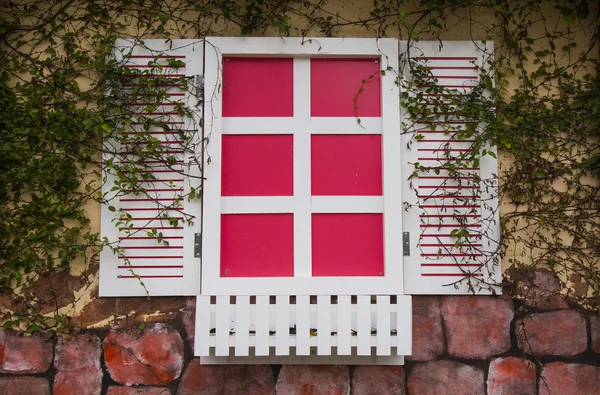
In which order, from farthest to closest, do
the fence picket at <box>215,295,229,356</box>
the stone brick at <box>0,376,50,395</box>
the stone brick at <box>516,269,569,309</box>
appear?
1. the stone brick at <box>516,269,569,309</box>
2. the stone brick at <box>0,376,50,395</box>
3. the fence picket at <box>215,295,229,356</box>

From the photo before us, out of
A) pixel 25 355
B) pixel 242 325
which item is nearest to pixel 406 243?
pixel 242 325

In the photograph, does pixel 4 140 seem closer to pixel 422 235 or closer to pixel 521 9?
pixel 422 235

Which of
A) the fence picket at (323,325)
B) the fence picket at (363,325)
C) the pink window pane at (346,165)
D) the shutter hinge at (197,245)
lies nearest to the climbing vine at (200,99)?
the shutter hinge at (197,245)

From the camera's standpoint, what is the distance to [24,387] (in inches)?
120

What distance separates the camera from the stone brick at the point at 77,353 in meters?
3.07

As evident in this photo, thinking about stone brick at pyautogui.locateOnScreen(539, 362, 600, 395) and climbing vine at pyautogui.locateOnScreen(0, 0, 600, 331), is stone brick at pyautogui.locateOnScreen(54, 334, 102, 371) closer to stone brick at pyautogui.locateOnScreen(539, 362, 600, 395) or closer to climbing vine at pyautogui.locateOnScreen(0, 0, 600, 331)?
climbing vine at pyautogui.locateOnScreen(0, 0, 600, 331)

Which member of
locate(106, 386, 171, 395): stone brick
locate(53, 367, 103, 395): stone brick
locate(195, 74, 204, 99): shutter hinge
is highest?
locate(195, 74, 204, 99): shutter hinge

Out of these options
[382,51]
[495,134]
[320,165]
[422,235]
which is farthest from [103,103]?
[495,134]

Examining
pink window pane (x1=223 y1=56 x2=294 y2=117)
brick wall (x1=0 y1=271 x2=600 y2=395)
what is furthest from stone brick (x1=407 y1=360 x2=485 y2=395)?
pink window pane (x1=223 y1=56 x2=294 y2=117)

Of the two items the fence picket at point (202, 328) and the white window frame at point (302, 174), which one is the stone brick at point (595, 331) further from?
the fence picket at point (202, 328)

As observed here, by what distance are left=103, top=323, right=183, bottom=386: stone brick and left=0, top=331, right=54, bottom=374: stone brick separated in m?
0.37

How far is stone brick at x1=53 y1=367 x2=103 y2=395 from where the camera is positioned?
305 cm

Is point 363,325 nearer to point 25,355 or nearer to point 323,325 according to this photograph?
point 323,325

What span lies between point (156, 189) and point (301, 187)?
3.01 ft
